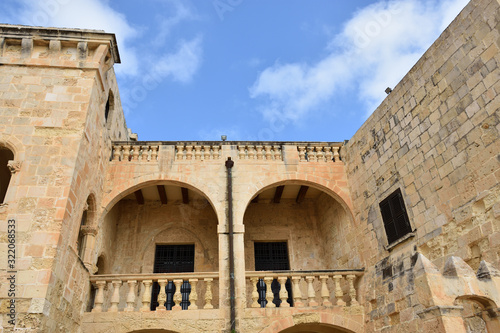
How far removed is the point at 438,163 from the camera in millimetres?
6355

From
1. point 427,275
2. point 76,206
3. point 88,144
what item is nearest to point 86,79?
point 88,144

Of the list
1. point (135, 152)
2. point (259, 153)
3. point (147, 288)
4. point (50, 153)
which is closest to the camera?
point (50, 153)

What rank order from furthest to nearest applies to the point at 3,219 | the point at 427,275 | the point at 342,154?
the point at 342,154 → the point at 3,219 → the point at 427,275

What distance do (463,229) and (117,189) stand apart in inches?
266

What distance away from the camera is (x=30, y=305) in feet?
18.6

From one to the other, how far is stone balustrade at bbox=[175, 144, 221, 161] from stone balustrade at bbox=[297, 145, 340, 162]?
202 cm

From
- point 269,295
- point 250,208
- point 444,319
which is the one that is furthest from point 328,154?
point 444,319

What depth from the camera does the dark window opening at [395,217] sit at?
7.03 metres

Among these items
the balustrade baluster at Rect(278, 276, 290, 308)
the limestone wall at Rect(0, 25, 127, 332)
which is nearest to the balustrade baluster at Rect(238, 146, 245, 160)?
the balustrade baluster at Rect(278, 276, 290, 308)

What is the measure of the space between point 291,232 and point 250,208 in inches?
52.0

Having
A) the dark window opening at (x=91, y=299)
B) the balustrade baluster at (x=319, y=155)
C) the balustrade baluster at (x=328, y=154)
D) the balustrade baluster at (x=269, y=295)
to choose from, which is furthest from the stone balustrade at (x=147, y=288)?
the balustrade baluster at (x=328, y=154)

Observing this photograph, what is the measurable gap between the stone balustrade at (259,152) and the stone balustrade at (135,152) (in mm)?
2033

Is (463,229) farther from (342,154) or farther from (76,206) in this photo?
(76,206)

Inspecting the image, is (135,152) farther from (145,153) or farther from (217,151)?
(217,151)
